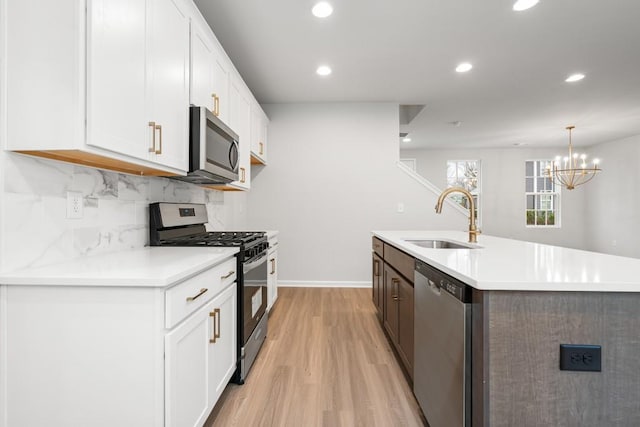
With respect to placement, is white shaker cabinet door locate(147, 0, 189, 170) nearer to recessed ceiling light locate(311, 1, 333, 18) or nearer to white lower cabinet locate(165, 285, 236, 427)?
white lower cabinet locate(165, 285, 236, 427)

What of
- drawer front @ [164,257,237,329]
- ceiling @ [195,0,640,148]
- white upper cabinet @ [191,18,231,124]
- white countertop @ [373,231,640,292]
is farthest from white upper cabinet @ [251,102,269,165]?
white countertop @ [373,231,640,292]

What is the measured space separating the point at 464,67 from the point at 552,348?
310cm

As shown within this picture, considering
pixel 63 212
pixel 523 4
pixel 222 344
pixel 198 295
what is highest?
pixel 523 4

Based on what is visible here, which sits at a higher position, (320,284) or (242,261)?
(242,261)

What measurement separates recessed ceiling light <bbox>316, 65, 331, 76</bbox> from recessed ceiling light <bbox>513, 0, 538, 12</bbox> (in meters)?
1.68

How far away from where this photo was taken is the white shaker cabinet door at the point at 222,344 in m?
1.50

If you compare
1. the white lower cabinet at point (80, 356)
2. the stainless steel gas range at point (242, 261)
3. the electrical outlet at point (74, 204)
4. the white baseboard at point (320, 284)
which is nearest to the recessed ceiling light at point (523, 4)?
the stainless steel gas range at point (242, 261)

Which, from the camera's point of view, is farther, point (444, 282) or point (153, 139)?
point (153, 139)

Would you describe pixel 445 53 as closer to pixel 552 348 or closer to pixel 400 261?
pixel 400 261

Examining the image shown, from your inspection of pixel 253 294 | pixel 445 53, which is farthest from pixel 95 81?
pixel 445 53

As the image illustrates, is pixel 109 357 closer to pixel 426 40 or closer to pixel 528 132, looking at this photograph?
pixel 426 40

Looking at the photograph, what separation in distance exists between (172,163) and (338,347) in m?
1.80

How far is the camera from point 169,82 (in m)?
1.66

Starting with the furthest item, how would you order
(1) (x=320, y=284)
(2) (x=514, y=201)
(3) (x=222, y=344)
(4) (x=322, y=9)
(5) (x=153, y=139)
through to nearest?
1. (2) (x=514, y=201)
2. (1) (x=320, y=284)
3. (4) (x=322, y=9)
4. (3) (x=222, y=344)
5. (5) (x=153, y=139)
